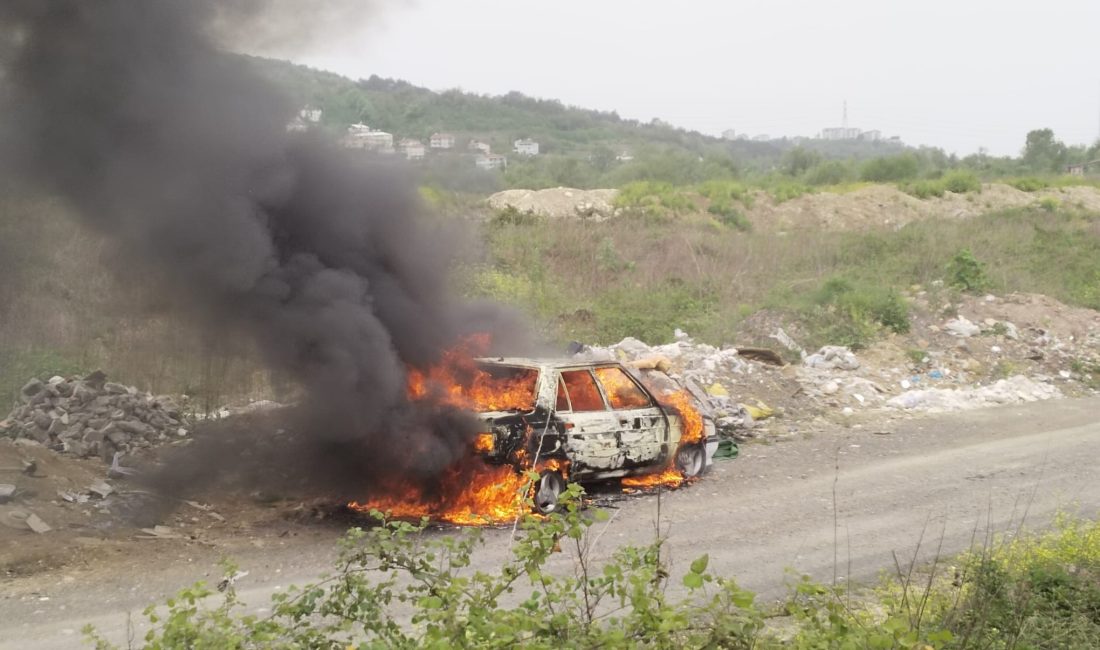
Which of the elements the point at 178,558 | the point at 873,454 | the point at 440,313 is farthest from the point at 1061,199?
the point at 178,558

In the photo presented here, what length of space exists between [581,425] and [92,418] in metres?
6.09

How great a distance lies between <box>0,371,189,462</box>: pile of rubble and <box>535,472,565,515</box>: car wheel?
16.0 feet

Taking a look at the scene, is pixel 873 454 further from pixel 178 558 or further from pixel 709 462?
pixel 178 558

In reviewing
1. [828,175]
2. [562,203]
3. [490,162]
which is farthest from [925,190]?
[490,162]

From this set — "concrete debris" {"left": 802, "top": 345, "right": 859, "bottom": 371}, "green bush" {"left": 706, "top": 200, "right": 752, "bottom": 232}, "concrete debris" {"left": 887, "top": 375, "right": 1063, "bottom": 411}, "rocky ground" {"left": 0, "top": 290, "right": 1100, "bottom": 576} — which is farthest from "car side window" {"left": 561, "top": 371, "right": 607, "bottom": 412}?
"green bush" {"left": 706, "top": 200, "right": 752, "bottom": 232}

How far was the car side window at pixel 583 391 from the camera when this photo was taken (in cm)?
909

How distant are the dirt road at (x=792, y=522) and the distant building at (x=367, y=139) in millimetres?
4089

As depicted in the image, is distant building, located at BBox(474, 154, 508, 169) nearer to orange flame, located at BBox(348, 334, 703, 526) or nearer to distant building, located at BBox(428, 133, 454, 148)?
distant building, located at BBox(428, 133, 454, 148)

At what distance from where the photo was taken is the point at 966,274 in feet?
66.5

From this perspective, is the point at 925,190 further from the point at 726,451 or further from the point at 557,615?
the point at 557,615

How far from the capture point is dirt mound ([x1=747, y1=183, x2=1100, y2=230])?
3512 centimetres

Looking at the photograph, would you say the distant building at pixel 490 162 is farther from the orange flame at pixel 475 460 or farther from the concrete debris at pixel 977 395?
the concrete debris at pixel 977 395

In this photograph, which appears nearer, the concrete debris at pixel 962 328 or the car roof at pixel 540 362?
the car roof at pixel 540 362

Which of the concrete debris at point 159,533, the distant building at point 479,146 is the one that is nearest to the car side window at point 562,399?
the distant building at point 479,146
